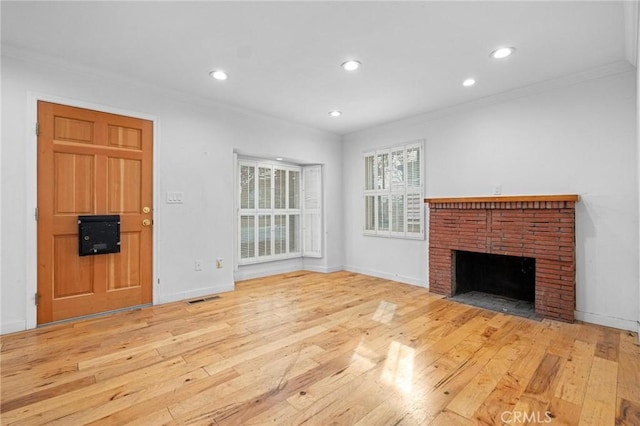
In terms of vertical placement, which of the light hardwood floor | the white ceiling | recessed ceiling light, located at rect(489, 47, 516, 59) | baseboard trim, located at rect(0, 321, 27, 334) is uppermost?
the white ceiling

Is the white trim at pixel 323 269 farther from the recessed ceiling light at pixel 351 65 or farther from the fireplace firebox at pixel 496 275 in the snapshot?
the recessed ceiling light at pixel 351 65

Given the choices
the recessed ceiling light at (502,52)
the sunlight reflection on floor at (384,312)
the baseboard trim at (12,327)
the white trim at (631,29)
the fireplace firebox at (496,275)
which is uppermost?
the recessed ceiling light at (502,52)

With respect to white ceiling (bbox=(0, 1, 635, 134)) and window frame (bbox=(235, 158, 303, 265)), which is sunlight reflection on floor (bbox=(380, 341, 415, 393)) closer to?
white ceiling (bbox=(0, 1, 635, 134))

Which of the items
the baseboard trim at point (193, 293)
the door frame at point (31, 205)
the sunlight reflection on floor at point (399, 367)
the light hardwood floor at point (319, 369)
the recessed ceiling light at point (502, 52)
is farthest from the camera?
the baseboard trim at point (193, 293)

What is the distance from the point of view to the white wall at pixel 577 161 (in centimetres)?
286

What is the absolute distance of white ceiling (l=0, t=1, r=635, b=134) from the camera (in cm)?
213

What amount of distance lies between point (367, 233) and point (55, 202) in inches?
159

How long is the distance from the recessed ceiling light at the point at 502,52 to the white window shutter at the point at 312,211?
3.11 metres

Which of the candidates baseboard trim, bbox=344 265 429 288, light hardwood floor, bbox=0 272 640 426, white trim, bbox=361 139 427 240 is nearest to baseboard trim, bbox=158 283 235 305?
light hardwood floor, bbox=0 272 640 426

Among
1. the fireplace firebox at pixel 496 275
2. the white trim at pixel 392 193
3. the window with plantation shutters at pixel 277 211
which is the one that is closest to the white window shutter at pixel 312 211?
Result: the window with plantation shutters at pixel 277 211

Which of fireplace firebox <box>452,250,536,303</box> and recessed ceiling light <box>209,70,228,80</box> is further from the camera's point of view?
fireplace firebox <box>452,250,536,303</box>

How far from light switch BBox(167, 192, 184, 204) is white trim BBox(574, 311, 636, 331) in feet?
14.7

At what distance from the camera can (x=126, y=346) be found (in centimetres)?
245

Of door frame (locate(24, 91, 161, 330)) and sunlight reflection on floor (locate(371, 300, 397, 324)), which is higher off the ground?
door frame (locate(24, 91, 161, 330))
